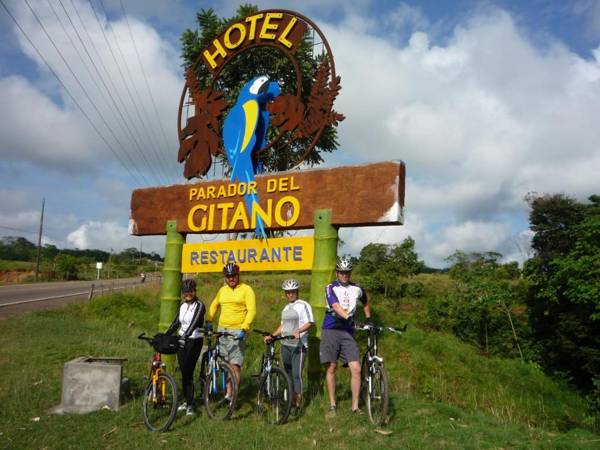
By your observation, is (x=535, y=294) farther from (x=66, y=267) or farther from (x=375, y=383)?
(x=66, y=267)

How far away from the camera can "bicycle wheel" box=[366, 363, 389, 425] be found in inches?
199

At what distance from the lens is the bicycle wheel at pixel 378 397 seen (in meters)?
5.06

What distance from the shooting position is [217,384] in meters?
5.70

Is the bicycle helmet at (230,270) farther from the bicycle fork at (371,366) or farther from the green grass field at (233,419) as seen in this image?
the bicycle fork at (371,366)

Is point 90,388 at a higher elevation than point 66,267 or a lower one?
lower

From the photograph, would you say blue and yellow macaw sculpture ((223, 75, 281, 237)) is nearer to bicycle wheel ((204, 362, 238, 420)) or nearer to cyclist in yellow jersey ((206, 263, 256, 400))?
cyclist in yellow jersey ((206, 263, 256, 400))

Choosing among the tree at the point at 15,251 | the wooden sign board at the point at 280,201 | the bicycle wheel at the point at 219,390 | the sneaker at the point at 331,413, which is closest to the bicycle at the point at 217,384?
the bicycle wheel at the point at 219,390

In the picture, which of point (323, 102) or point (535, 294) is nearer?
point (323, 102)

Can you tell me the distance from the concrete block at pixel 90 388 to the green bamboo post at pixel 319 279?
257cm

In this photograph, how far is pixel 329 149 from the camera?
55.2ft

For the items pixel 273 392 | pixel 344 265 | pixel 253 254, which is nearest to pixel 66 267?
pixel 253 254

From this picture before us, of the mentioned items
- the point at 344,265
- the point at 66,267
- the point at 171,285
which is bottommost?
the point at 171,285

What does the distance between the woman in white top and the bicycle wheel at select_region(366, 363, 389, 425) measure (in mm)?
883

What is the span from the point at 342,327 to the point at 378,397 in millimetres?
889
